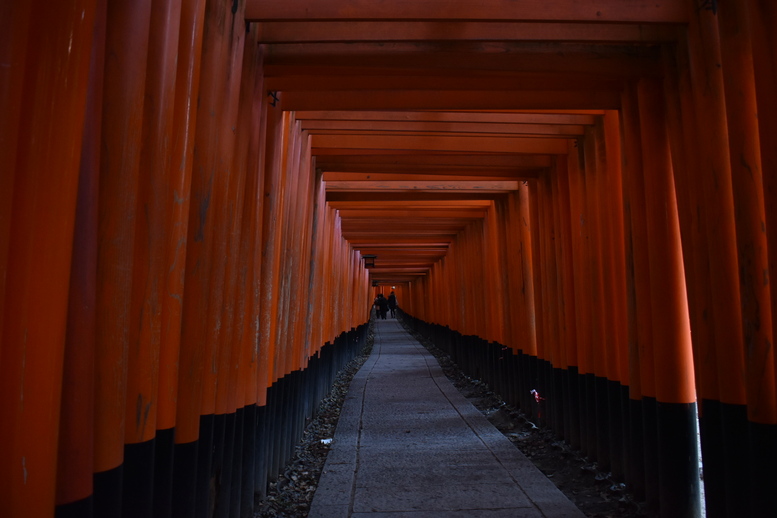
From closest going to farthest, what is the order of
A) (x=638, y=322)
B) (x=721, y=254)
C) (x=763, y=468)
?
(x=763, y=468) < (x=721, y=254) < (x=638, y=322)

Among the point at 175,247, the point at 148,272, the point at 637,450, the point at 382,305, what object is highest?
the point at 382,305

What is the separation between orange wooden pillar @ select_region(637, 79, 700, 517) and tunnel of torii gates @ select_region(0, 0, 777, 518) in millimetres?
14

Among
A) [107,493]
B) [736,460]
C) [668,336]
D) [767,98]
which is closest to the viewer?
[107,493]

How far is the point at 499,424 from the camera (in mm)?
7902

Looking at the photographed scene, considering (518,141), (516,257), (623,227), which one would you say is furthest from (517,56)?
(516,257)

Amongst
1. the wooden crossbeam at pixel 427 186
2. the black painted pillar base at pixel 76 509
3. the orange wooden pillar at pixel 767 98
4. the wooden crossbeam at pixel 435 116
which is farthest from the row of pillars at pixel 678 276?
the black painted pillar base at pixel 76 509

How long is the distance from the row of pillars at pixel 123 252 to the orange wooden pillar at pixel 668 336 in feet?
9.12

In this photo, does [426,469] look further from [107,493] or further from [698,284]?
[107,493]

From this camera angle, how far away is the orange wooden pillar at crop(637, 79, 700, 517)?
149 inches

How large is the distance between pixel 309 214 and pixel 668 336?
434 centimetres

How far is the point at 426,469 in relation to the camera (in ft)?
17.4

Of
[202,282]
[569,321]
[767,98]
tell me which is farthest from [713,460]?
[202,282]

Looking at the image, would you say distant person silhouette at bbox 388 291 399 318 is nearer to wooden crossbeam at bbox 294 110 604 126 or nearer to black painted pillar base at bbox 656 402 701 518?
wooden crossbeam at bbox 294 110 604 126

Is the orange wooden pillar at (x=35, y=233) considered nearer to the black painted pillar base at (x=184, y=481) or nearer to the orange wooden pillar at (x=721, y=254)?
the black painted pillar base at (x=184, y=481)
